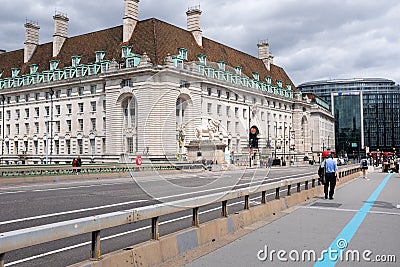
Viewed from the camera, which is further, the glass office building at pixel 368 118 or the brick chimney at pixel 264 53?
the glass office building at pixel 368 118

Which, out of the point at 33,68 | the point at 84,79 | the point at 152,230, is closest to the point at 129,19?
the point at 84,79

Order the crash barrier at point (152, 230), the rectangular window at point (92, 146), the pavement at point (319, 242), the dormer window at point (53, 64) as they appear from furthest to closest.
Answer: the dormer window at point (53, 64) → the rectangular window at point (92, 146) → the pavement at point (319, 242) → the crash barrier at point (152, 230)

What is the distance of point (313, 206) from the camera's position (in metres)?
15.2

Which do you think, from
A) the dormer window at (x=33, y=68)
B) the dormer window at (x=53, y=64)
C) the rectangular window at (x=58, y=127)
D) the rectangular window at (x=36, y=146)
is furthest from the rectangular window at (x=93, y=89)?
the dormer window at (x=33, y=68)

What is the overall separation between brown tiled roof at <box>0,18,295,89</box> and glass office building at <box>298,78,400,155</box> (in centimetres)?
8143

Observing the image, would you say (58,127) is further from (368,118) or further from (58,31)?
(368,118)

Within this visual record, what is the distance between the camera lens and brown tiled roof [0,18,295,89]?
64.2 meters

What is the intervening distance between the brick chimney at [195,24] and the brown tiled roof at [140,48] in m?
1.08

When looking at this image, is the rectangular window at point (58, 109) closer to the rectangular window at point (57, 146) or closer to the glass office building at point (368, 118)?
the rectangular window at point (57, 146)

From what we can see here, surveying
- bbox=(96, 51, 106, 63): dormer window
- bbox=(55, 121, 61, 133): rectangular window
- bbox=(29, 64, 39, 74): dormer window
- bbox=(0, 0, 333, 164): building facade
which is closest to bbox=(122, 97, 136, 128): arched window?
bbox=(0, 0, 333, 164): building facade

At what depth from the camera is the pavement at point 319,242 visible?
7.42m

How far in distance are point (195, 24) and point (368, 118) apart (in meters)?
106

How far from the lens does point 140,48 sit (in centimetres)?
6425

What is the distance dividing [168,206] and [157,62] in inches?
2136
